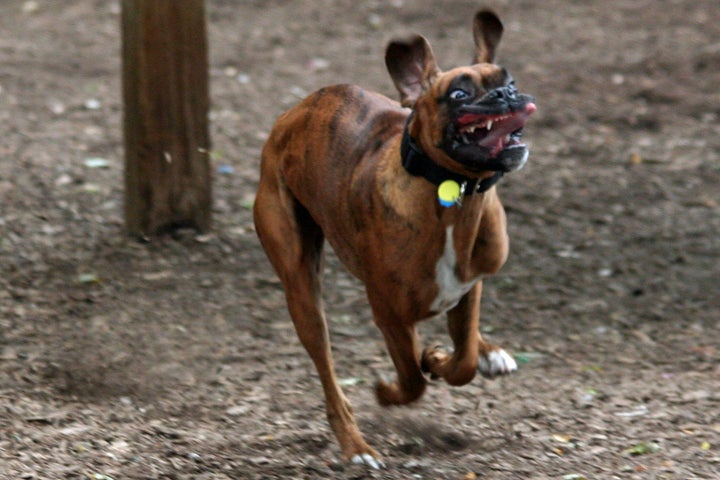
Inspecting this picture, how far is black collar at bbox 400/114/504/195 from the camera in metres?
4.34

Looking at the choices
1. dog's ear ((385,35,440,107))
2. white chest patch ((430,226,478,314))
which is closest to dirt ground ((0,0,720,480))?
white chest patch ((430,226,478,314))

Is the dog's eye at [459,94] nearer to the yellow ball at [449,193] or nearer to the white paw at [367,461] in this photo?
the yellow ball at [449,193]

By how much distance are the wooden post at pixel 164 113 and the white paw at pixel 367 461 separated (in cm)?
308

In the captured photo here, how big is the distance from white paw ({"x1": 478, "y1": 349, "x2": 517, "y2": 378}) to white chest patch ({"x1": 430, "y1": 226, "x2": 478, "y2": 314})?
464 millimetres

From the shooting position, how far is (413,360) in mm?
4891

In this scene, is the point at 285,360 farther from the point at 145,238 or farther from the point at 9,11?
the point at 9,11

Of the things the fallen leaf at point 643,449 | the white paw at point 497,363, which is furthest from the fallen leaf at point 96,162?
the fallen leaf at point 643,449

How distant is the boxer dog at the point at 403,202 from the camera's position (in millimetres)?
4172

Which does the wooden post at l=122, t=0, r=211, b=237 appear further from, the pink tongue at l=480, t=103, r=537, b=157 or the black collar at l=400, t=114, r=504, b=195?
the pink tongue at l=480, t=103, r=537, b=157

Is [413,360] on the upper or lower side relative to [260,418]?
upper

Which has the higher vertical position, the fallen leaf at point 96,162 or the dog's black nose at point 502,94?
the dog's black nose at point 502,94

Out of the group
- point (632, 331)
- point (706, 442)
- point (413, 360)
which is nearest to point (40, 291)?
point (413, 360)

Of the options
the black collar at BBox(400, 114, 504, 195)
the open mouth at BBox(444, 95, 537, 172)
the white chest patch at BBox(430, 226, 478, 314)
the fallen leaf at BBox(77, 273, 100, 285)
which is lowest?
the fallen leaf at BBox(77, 273, 100, 285)

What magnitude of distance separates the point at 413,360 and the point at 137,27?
3.44 metres
